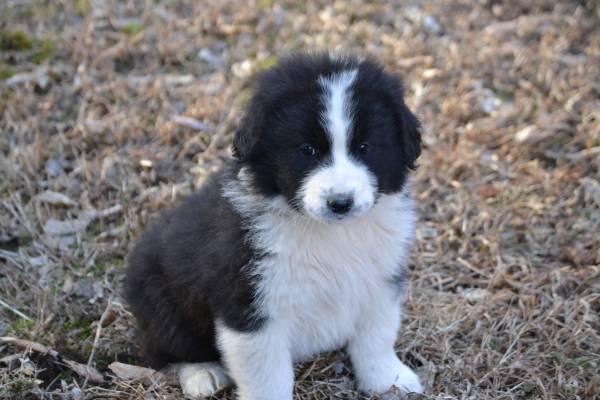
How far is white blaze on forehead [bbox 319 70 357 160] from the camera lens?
3.17m

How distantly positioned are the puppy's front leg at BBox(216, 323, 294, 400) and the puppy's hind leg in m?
0.32

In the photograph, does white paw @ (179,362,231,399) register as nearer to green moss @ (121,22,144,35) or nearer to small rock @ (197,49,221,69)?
small rock @ (197,49,221,69)

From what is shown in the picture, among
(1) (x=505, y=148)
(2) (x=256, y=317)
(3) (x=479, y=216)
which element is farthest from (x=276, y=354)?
(1) (x=505, y=148)

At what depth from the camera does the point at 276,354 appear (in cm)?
343

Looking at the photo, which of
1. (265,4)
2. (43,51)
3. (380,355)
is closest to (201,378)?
(380,355)

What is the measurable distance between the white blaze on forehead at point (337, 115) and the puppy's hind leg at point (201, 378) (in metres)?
1.43

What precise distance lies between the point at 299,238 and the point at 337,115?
61cm

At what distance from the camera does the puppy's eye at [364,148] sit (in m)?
3.26

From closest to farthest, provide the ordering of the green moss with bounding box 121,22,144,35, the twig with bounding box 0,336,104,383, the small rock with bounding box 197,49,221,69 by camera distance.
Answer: the twig with bounding box 0,336,104,383 → the small rock with bounding box 197,49,221,69 → the green moss with bounding box 121,22,144,35

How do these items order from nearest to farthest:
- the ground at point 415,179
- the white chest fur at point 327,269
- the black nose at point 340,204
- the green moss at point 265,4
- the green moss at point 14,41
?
the black nose at point 340,204 → the white chest fur at point 327,269 → the ground at point 415,179 → the green moss at point 14,41 → the green moss at point 265,4

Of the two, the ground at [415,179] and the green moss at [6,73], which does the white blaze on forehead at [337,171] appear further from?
the green moss at [6,73]

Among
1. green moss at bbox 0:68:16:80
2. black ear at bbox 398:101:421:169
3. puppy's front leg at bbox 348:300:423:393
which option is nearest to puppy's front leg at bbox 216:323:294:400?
puppy's front leg at bbox 348:300:423:393

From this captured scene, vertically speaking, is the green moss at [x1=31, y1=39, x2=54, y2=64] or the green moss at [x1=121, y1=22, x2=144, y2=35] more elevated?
the green moss at [x1=121, y1=22, x2=144, y2=35]

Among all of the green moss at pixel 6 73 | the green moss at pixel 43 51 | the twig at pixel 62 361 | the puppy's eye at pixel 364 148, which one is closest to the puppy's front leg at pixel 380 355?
the puppy's eye at pixel 364 148
